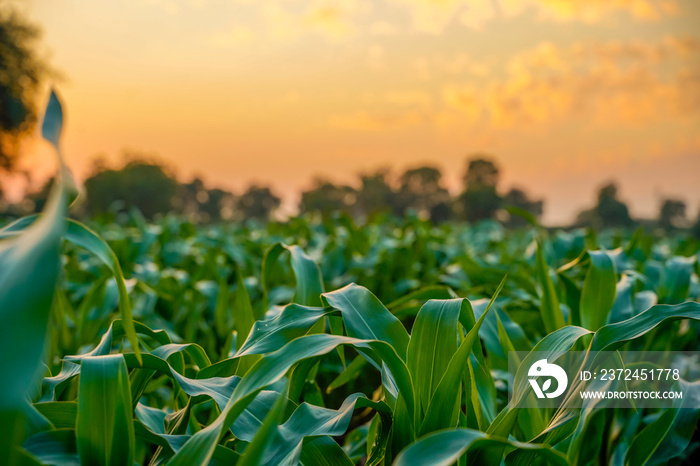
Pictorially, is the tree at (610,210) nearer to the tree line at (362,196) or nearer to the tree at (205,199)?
the tree line at (362,196)

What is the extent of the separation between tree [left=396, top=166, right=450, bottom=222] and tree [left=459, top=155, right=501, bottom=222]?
2.72 meters

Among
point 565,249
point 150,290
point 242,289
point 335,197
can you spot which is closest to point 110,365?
point 242,289

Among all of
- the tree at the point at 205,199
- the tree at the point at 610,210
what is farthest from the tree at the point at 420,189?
the tree at the point at 205,199

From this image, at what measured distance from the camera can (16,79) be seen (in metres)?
20.8

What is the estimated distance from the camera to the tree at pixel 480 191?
55281mm

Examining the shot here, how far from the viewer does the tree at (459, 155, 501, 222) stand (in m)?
55.3

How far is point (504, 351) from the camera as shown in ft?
3.60

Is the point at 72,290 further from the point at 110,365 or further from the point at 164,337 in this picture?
the point at 110,365

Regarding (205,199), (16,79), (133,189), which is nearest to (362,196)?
(205,199)

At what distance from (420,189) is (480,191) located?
7.82 meters

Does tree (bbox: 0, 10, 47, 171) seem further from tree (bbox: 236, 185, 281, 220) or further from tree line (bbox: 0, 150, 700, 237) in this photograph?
tree (bbox: 236, 185, 281, 220)

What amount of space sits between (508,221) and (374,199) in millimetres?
18482

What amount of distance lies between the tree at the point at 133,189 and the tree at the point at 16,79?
26480 mm

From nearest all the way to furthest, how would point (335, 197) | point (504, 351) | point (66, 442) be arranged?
point (66, 442) → point (504, 351) → point (335, 197)
